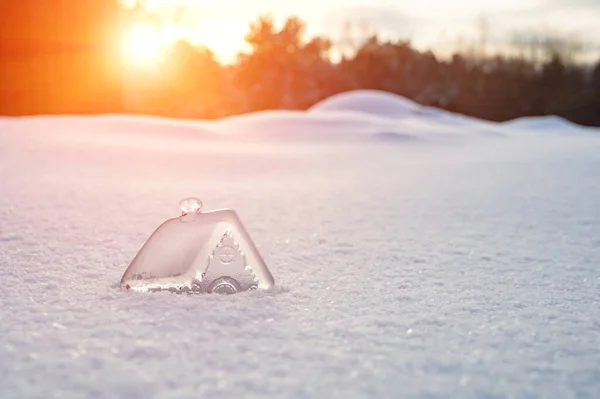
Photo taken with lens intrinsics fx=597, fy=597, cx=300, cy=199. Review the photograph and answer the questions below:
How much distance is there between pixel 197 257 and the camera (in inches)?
48.0

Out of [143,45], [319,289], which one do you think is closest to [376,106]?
[143,45]

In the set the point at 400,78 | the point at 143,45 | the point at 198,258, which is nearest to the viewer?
the point at 198,258

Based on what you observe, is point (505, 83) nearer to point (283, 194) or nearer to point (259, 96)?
point (259, 96)

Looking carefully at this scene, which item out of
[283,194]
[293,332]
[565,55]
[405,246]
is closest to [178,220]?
[293,332]

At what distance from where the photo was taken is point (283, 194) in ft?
8.57

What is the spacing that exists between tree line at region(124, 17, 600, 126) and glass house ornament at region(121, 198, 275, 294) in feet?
44.0

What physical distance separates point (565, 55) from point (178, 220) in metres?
18.0

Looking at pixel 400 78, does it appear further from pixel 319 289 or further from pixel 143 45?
pixel 319 289

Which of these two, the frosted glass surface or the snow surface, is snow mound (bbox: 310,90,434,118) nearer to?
the snow surface

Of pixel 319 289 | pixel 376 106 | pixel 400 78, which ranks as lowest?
pixel 319 289

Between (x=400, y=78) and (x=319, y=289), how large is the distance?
15553 millimetres

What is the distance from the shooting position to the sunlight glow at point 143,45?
962 centimetres

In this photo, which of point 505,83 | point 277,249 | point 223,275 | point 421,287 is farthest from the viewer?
point 505,83

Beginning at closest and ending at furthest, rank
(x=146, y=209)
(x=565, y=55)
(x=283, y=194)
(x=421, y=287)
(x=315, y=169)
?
(x=421, y=287), (x=146, y=209), (x=283, y=194), (x=315, y=169), (x=565, y=55)
